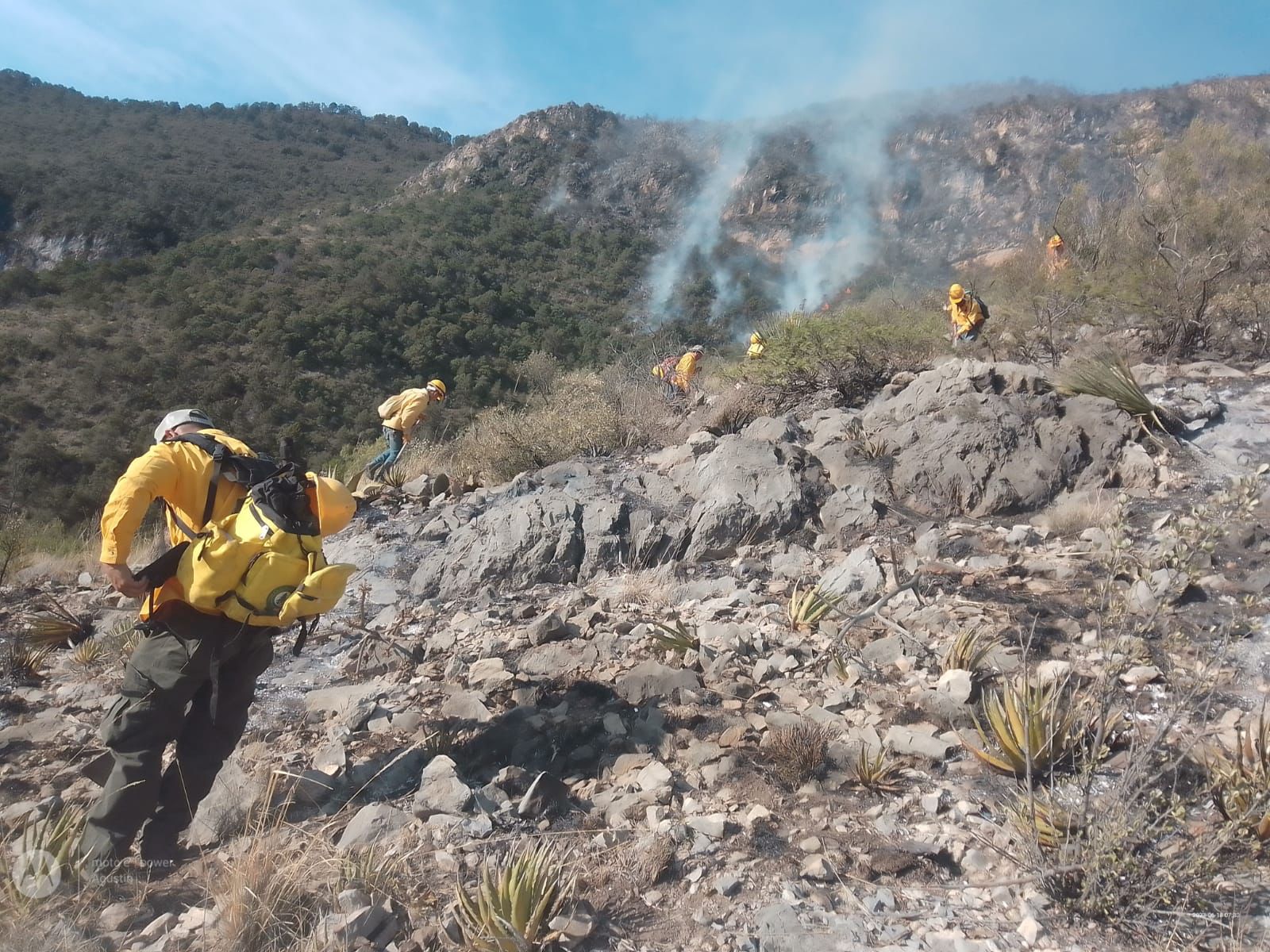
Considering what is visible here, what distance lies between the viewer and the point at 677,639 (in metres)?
3.54

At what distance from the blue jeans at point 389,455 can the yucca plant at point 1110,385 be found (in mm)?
6122

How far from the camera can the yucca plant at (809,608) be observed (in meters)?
3.67

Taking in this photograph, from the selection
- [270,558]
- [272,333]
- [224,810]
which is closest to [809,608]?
[270,558]

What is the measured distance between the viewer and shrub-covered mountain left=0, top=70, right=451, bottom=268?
120ft

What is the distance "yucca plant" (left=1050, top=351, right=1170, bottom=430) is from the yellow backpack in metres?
5.15

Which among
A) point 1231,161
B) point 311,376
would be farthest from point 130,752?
point 311,376

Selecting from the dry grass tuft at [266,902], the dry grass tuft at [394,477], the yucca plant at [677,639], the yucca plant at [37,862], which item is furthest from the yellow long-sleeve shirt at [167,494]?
the dry grass tuft at [394,477]

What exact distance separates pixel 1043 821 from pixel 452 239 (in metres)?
39.7

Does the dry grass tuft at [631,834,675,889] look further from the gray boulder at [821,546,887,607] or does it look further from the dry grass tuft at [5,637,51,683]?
the dry grass tuft at [5,637,51,683]

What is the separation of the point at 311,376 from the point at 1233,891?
25978 millimetres

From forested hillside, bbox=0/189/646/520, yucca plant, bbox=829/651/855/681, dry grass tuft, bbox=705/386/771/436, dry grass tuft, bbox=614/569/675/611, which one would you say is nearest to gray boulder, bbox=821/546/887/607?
yucca plant, bbox=829/651/855/681

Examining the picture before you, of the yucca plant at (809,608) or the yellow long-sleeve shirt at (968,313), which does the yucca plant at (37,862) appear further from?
the yellow long-sleeve shirt at (968,313)

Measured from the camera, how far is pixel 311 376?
24.4 metres

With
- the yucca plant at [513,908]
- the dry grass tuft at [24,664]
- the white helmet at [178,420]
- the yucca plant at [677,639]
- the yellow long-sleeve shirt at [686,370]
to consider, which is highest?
the yellow long-sleeve shirt at [686,370]
